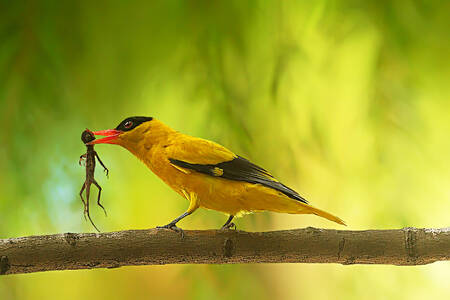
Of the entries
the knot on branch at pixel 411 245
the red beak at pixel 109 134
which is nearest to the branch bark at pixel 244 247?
the knot on branch at pixel 411 245

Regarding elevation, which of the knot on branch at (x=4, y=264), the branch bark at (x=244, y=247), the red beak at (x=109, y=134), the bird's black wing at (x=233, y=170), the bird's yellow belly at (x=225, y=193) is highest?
the red beak at (x=109, y=134)

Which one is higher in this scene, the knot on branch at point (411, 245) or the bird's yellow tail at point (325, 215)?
the bird's yellow tail at point (325, 215)

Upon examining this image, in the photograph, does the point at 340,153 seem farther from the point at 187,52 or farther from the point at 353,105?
the point at 187,52

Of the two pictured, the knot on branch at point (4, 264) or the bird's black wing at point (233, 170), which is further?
the bird's black wing at point (233, 170)

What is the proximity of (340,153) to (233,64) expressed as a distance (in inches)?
8.0

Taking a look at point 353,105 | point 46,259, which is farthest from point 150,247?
point 353,105

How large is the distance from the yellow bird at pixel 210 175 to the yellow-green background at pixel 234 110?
68 millimetres

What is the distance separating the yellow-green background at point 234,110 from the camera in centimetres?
70

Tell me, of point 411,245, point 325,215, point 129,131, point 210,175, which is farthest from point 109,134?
point 411,245

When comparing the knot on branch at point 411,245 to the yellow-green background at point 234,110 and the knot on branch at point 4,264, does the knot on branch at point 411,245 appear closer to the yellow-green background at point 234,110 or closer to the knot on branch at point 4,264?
the yellow-green background at point 234,110

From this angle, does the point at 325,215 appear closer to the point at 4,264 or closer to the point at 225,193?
the point at 225,193

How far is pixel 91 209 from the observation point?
0.80 metres

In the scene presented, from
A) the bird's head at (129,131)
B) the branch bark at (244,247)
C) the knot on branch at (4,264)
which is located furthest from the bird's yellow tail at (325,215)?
the knot on branch at (4,264)

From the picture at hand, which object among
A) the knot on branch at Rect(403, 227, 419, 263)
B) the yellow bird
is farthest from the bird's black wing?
the knot on branch at Rect(403, 227, 419, 263)
